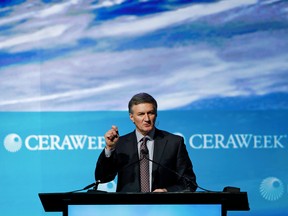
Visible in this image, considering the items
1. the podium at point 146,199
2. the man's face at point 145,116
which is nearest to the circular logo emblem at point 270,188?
the man's face at point 145,116

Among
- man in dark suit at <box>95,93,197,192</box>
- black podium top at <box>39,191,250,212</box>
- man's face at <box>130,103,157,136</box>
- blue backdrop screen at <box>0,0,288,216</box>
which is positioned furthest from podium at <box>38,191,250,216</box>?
blue backdrop screen at <box>0,0,288,216</box>

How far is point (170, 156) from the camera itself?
11.0ft

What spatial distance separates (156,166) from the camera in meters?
3.32

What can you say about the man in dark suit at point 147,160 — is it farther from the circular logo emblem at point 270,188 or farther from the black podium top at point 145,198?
the circular logo emblem at point 270,188

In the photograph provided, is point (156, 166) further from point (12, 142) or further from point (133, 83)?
point (12, 142)

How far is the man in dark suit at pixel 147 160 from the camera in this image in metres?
3.28

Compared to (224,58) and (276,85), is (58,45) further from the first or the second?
(276,85)

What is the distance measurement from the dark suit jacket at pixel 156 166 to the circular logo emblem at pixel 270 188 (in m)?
1.69

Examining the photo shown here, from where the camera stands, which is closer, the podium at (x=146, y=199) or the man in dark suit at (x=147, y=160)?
the podium at (x=146, y=199)

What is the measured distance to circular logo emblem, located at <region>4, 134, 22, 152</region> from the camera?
4754mm

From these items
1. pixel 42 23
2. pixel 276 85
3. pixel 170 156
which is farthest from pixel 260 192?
pixel 42 23

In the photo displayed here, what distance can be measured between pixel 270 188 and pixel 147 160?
1.87 metres

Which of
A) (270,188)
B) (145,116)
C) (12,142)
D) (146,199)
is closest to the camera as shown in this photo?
(146,199)

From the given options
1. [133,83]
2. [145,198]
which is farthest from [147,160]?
[133,83]
